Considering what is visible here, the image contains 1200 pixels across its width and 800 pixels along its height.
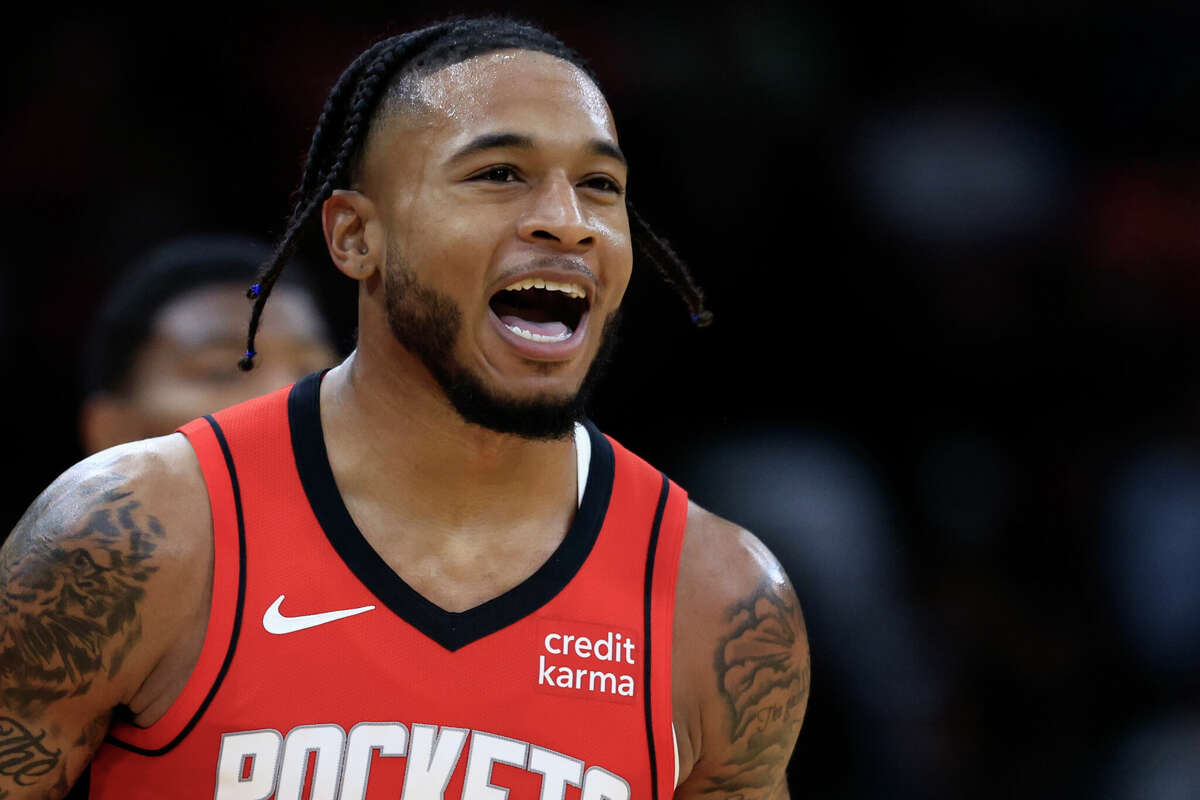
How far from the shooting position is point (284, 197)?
511cm

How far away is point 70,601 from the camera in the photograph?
80.7 inches

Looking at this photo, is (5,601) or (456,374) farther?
(456,374)

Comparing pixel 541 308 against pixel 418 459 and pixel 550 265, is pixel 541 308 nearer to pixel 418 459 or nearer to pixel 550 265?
pixel 550 265

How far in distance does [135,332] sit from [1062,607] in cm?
323

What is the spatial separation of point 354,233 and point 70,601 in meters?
0.79

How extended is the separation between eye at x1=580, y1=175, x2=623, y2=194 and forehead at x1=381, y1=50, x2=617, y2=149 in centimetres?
7

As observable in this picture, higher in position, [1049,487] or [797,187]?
[797,187]

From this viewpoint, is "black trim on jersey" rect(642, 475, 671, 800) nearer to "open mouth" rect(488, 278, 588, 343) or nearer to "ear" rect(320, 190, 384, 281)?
"open mouth" rect(488, 278, 588, 343)

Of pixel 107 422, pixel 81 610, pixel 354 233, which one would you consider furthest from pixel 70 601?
pixel 107 422

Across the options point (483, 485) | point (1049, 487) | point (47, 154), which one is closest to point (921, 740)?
point (1049, 487)

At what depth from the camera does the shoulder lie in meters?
2.04

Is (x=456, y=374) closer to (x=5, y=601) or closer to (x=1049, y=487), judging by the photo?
(x=5, y=601)

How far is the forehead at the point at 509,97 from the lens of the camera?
2.30 metres

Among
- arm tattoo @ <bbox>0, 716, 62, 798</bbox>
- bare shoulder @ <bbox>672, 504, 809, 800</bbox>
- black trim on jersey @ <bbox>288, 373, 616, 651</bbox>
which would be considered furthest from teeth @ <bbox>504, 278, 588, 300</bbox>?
arm tattoo @ <bbox>0, 716, 62, 798</bbox>
